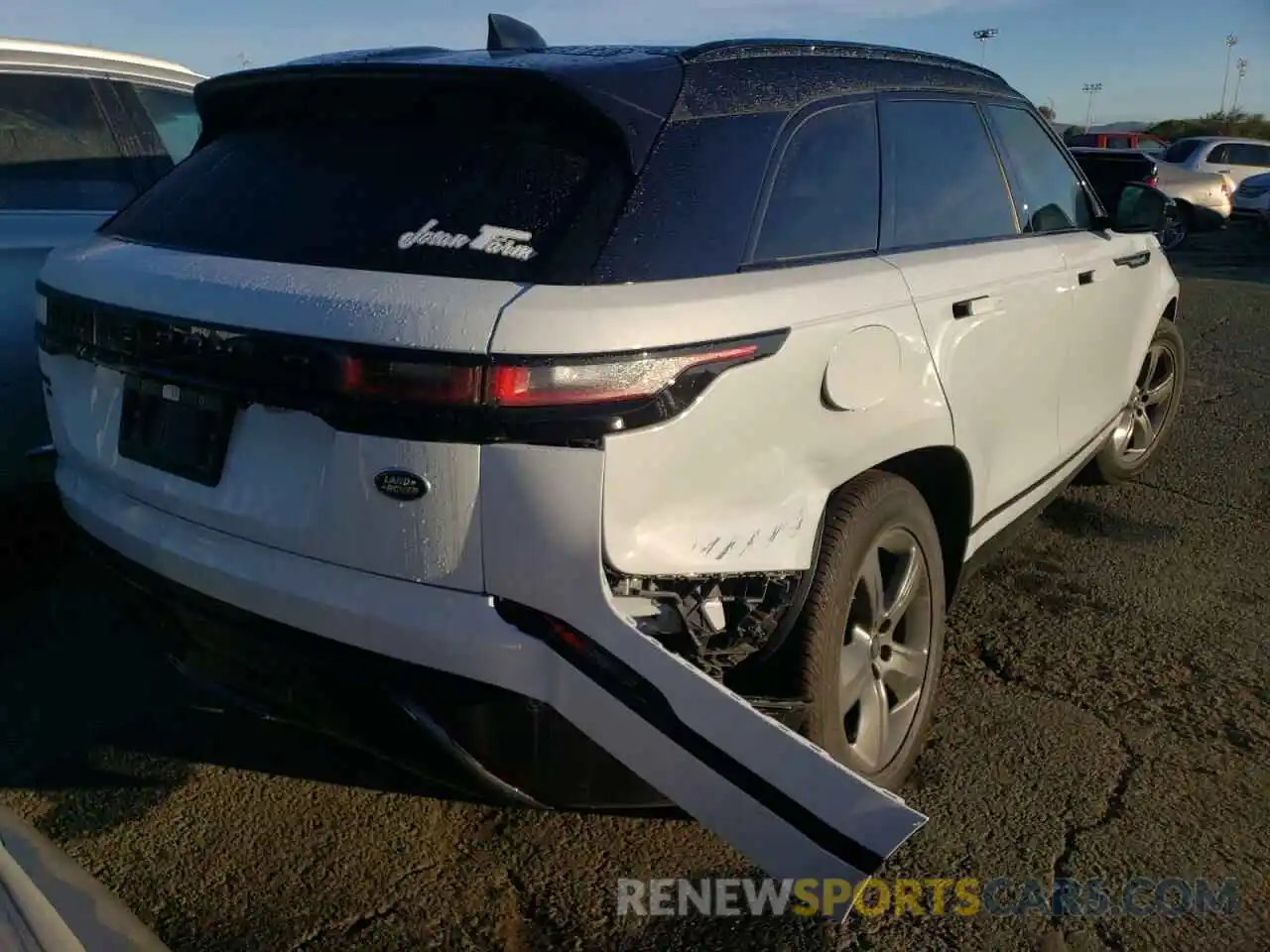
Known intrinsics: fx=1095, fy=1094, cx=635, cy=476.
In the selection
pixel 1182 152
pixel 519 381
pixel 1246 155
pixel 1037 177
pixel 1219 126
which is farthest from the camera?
pixel 1219 126

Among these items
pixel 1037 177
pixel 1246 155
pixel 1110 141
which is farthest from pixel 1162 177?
pixel 1037 177

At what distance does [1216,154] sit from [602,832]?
1996 centimetres

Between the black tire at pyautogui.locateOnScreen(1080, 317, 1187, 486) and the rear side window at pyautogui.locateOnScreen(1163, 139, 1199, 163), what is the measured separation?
15.4 metres

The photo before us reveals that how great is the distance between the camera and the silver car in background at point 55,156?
11.5ft

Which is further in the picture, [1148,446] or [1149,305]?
[1148,446]

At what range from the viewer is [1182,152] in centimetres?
1877

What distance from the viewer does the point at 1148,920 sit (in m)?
2.35

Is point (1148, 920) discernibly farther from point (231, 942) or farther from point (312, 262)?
point (312, 262)

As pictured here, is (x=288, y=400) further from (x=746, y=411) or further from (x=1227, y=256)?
(x=1227, y=256)

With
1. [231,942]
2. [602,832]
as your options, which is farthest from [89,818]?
[602,832]

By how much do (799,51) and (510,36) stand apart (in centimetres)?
78

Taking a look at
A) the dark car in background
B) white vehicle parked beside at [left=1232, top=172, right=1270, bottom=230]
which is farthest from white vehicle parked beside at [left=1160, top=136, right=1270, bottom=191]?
the dark car in background

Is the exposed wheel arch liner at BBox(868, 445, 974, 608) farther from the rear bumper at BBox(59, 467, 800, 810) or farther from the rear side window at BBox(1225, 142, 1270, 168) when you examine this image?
the rear side window at BBox(1225, 142, 1270, 168)

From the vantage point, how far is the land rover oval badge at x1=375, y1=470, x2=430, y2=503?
1909 mm
